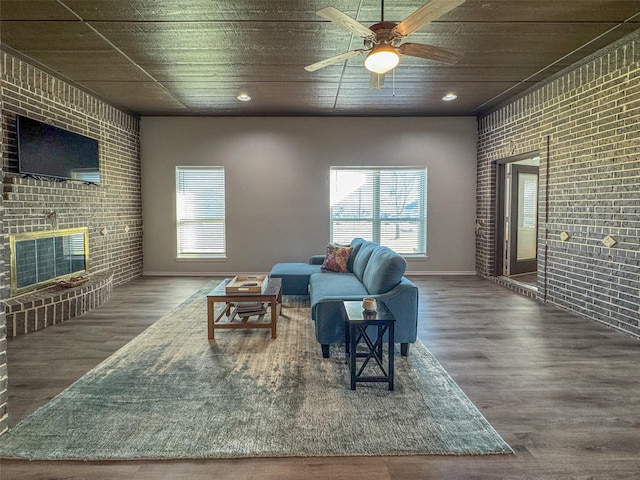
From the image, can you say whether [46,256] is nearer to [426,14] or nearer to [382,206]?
[426,14]

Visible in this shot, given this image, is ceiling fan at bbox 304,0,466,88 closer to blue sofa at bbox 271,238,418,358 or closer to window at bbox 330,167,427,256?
blue sofa at bbox 271,238,418,358

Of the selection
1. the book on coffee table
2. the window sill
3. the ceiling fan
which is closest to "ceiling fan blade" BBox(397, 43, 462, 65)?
the ceiling fan

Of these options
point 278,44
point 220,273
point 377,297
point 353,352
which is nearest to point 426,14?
point 278,44

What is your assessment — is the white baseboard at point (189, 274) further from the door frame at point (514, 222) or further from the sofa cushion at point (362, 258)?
the door frame at point (514, 222)

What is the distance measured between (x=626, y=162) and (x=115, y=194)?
6.73 m

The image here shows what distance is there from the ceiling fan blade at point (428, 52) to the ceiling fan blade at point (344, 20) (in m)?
0.31

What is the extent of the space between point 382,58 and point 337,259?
2834mm

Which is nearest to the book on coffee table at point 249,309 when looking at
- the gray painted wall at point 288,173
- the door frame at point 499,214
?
the gray painted wall at point 288,173

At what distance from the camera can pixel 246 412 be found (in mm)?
2414

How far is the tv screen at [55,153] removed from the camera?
432 centimetres

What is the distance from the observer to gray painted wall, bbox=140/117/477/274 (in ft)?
23.7

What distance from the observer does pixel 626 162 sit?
3.98 meters

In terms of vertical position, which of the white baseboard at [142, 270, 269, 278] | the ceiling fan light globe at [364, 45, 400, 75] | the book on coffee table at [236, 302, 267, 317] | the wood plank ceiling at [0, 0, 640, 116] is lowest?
the white baseboard at [142, 270, 269, 278]

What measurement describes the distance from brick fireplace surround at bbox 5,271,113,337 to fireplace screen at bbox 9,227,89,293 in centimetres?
19
